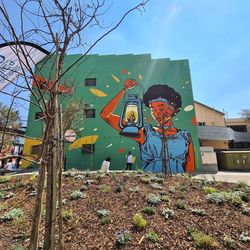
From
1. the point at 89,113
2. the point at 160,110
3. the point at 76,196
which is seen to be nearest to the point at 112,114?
the point at 89,113

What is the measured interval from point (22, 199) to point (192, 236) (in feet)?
16.0

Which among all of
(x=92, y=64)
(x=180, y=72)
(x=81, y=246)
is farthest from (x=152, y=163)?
(x=81, y=246)

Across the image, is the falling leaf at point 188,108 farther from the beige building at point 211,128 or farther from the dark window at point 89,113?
the dark window at point 89,113

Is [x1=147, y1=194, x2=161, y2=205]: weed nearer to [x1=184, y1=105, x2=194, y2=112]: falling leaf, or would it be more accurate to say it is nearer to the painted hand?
[x1=184, y1=105, x2=194, y2=112]: falling leaf

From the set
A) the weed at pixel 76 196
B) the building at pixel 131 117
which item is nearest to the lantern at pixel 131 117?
the building at pixel 131 117

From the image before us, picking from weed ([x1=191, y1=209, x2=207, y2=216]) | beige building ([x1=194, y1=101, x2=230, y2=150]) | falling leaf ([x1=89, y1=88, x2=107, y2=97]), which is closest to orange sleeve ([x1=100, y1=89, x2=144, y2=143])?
falling leaf ([x1=89, y1=88, x2=107, y2=97])

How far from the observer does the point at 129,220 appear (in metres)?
4.57

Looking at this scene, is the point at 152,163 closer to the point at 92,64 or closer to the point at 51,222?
the point at 92,64

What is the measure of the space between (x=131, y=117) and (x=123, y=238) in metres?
15.7

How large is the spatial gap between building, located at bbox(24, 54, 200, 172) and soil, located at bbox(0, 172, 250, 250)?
1135 centimetres

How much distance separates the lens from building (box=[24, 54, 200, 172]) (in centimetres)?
1820

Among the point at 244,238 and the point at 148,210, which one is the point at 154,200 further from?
the point at 244,238

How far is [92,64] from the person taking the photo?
2038 cm

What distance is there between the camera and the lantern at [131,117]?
18844 mm
